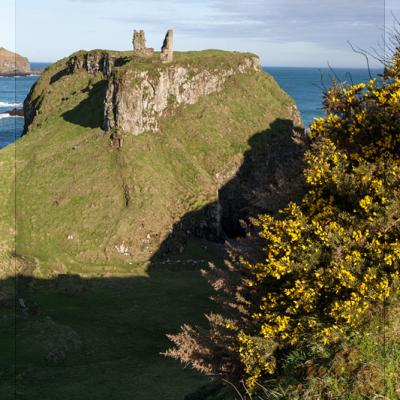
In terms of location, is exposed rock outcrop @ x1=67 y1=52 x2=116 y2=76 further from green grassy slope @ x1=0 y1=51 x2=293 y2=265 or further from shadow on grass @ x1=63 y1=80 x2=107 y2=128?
shadow on grass @ x1=63 y1=80 x2=107 y2=128

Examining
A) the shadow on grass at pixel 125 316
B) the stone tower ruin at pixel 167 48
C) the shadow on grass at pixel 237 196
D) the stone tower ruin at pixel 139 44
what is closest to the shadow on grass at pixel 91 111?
the stone tower ruin at pixel 139 44

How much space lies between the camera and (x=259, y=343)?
54.3 ft

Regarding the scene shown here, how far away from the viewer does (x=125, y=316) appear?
52.9 meters

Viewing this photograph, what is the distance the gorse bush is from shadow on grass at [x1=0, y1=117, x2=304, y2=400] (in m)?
1.96

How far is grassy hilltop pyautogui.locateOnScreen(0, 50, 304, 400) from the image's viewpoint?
4041cm

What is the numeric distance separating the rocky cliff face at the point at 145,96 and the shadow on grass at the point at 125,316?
17.9m

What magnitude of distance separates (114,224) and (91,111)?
30.6 metres

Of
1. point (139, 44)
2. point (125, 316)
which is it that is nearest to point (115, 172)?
point (139, 44)

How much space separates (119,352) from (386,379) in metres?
34.0

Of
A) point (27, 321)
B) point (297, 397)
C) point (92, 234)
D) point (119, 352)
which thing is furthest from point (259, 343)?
point (92, 234)

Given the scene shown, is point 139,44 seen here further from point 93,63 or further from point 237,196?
point 237,196

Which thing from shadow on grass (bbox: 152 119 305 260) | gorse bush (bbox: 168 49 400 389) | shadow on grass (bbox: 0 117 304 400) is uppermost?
gorse bush (bbox: 168 49 400 389)

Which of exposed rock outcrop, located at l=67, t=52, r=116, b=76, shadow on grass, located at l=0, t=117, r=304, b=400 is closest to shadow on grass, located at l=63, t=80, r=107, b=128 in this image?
exposed rock outcrop, located at l=67, t=52, r=116, b=76

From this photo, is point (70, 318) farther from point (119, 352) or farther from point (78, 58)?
point (78, 58)
